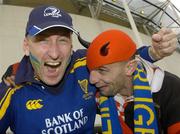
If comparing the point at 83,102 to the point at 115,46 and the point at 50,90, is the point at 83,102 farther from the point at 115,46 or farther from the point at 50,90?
the point at 115,46

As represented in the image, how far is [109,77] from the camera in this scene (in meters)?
1.75

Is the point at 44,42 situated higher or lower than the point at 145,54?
higher

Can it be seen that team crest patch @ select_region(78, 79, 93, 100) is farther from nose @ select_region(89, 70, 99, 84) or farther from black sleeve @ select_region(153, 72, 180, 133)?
black sleeve @ select_region(153, 72, 180, 133)

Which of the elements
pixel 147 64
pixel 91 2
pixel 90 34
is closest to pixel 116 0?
pixel 91 2

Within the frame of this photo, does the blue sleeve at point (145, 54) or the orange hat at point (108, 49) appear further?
the blue sleeve at point (145, 54)

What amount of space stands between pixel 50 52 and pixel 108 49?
1.08ft

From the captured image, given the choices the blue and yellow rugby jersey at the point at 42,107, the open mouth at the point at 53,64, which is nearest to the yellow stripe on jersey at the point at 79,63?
the blue and yellow rugby jersey at the point at 42,107

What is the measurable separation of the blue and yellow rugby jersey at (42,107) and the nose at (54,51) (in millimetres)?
195

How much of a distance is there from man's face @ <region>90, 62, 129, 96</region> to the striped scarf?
9cm

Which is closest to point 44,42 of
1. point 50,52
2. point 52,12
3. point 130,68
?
point 50,52

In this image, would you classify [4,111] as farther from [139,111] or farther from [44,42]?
[139,111]

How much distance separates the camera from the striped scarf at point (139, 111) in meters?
1.74

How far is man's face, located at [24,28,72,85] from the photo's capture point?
1.63 m

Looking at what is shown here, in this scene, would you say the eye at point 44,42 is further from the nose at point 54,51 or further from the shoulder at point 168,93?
the shoulder at point 168,93
